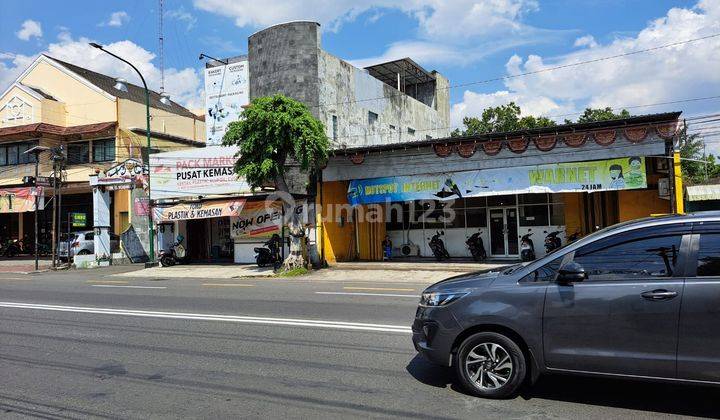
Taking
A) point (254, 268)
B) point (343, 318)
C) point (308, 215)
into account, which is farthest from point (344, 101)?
point (343, 318)

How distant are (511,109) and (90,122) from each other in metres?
27.8

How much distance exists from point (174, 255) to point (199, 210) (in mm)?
3167

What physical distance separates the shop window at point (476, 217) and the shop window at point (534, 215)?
1.47 meters

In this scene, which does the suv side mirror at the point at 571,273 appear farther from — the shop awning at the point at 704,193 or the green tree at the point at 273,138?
the shop awning at the point at 704,193

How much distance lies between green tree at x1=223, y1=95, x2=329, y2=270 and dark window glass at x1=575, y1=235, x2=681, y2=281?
551 inches

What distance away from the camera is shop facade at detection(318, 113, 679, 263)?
16609mm

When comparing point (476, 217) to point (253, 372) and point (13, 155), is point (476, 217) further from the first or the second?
point (13, 155)

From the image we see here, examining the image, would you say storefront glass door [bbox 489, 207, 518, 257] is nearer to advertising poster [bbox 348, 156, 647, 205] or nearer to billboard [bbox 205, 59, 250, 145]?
advertising poster [bbox 348, 156, 647, 205]

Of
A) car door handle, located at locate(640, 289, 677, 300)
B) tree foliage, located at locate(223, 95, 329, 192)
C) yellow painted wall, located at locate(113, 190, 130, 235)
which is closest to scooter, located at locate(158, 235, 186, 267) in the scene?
yellow painted wall, located at locate(113, 190, 130, 235)

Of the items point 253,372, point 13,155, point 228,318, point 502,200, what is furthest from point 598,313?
point 13,155

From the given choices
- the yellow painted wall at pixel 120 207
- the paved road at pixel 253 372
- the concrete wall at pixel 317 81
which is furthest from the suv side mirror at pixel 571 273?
the yellow painted wall at pixel 120 207

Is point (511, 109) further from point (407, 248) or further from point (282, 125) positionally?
point (282, 125)

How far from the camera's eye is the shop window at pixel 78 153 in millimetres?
31203

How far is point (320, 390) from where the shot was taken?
545 centimetres
